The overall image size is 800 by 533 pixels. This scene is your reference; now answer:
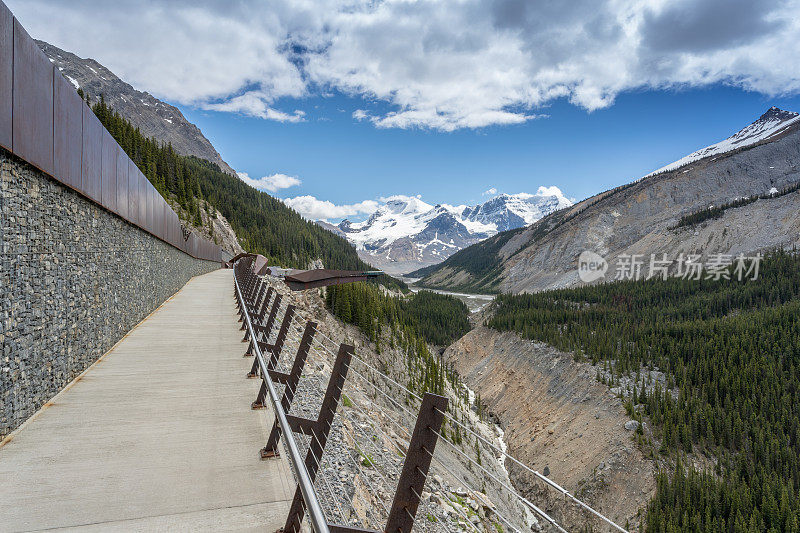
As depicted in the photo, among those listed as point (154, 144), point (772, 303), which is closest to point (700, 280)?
point (772, 303)

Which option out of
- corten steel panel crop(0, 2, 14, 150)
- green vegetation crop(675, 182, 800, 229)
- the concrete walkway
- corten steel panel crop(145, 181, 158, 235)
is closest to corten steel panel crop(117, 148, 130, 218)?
corten steel panel crop(145, 181, 158, 235)

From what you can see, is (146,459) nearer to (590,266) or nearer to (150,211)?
(150,211)

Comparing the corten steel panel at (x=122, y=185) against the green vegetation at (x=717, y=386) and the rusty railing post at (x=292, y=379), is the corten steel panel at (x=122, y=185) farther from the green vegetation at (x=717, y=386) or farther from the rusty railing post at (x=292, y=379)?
the green vegetation at (x=717, y=386)

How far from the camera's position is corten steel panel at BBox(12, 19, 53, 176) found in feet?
20.8

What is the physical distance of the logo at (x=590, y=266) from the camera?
101 meters

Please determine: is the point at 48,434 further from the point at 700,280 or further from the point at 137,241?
the point at 700,280

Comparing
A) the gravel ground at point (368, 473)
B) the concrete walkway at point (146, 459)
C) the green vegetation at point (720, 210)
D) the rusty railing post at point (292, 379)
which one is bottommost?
the gravel ground at point (368, 473)

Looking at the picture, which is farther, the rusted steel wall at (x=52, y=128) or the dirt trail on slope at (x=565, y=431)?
the dirt trail on slope at (x=565, y=431)

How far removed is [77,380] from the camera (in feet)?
27.3

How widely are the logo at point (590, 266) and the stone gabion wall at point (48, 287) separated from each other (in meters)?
105

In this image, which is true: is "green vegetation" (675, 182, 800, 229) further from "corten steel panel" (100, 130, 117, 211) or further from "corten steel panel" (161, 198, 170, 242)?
"corten steel panel" (100, 130, 117, 211)

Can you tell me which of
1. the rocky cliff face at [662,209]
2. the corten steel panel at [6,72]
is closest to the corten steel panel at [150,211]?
the corten steel panel at [6,72]

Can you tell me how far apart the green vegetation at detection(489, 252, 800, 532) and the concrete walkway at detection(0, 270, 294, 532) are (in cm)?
2422

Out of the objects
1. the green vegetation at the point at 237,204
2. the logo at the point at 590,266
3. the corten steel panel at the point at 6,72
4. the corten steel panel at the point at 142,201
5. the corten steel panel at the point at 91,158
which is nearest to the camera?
the corten steel panel at the point at 6,72
